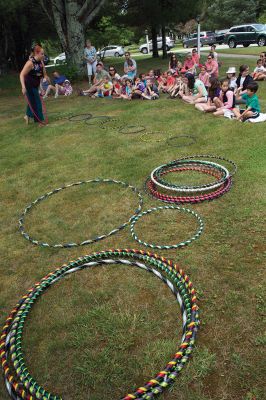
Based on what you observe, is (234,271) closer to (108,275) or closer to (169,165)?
(108,275)

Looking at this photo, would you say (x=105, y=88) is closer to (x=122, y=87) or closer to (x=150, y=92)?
(x=122, y=87)

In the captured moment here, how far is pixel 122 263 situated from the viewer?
4047mm

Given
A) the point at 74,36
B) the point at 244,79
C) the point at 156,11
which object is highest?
the point at 156,11

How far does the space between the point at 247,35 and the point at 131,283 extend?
29726mm

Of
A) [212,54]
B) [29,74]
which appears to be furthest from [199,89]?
[29,74]

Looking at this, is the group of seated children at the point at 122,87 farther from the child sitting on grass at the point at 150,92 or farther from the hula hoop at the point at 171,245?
the hula hoop at the point at 171,245

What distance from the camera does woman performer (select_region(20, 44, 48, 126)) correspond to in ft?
28.9

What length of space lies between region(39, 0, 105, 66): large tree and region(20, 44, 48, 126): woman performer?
7.35m

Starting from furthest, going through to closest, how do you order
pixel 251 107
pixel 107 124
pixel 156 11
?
pixel 156 11 → pixel 107 124 → pixel 251 107

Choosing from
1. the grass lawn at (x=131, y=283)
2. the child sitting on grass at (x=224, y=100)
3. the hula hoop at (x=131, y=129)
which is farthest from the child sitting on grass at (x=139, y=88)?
the grass lawn at (x=131, y=283)

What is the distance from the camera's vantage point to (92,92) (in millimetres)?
13938

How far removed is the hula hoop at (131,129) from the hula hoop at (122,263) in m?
5.20

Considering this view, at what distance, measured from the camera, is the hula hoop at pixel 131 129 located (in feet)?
29.0

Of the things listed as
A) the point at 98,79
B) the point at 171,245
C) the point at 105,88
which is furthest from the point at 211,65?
the point at 171,245
